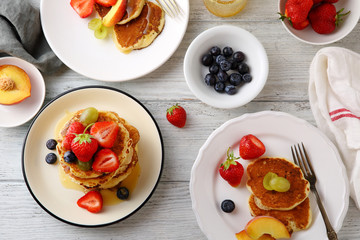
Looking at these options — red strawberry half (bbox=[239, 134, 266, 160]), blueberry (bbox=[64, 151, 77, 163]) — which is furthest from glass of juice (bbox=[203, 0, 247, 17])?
blueberry (bbox=[64, 151, 77, 163])

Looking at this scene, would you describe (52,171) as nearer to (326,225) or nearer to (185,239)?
(185,239)

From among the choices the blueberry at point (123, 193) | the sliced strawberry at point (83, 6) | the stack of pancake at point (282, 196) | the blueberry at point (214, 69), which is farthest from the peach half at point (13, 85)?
the stack of pancake at point (282, 196)

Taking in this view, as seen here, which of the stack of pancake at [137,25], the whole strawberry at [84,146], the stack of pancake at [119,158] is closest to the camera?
the whole strawberry at [84,146]

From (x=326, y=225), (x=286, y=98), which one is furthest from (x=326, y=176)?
(x=286, y=98)

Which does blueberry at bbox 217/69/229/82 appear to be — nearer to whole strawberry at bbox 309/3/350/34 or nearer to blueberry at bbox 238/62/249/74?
blueberry at bbox 238/62/249/74

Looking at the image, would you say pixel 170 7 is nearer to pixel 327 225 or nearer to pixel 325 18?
pixel 325 18

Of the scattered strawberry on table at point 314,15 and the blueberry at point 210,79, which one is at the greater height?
the scattered strawberry on table at point 314,15

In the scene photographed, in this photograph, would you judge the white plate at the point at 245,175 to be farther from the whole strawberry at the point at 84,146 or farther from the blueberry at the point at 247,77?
the whole strawberry at the point at 84,146
